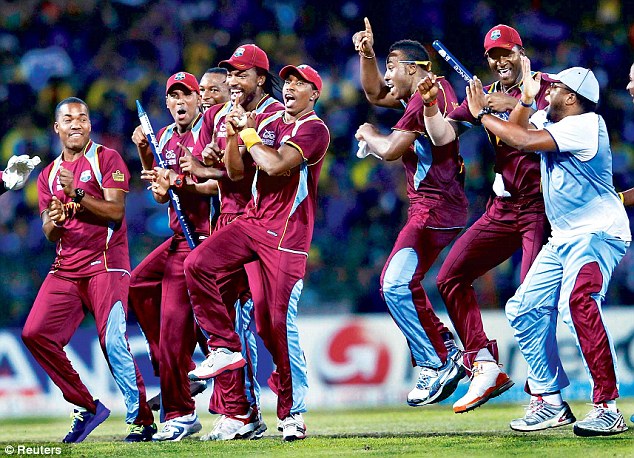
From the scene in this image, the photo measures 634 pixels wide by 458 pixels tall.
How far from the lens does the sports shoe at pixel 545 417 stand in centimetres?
744

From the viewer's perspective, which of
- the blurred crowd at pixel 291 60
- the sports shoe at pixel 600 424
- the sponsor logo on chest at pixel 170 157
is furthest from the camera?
the blurred crowd at pixel 291 60

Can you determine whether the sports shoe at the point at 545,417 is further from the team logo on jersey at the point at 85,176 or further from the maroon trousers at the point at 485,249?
the team logo on jersey at the point at 85,176

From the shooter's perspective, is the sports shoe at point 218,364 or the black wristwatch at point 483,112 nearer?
the black wristwatch at point 483,112

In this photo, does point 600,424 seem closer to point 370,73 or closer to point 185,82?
point 370,73

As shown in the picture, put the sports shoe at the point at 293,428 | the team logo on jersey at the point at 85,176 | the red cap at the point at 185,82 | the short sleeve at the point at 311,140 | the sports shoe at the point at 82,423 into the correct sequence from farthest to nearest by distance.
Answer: the red cap at the point at 185,82
the team logo on jersey at the point at 85,176
the sports shoe at the point at 82,423
the short sleeve at the point at 311,140
the sports shoe at the point at 293,428

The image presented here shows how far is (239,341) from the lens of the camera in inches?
297

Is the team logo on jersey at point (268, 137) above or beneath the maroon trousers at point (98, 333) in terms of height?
above

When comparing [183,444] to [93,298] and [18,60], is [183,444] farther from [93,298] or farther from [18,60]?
[18,60]

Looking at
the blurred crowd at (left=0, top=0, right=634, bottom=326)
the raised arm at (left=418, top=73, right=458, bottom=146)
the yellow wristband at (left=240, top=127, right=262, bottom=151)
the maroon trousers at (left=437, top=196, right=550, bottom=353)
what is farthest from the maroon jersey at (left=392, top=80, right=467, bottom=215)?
the blurred crowd at (left=0, top=0, right=634, bottom=326)

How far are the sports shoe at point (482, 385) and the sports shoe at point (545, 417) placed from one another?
320 mm

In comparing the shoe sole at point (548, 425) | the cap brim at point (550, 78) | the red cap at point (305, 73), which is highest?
the red cap at point (305, 73)

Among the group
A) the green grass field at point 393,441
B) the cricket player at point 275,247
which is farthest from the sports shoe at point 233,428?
the green grass field at point 393,441

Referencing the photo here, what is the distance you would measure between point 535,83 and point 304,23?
919 centimetres

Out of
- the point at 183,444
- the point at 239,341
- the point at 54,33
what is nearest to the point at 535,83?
the point at 239,341
